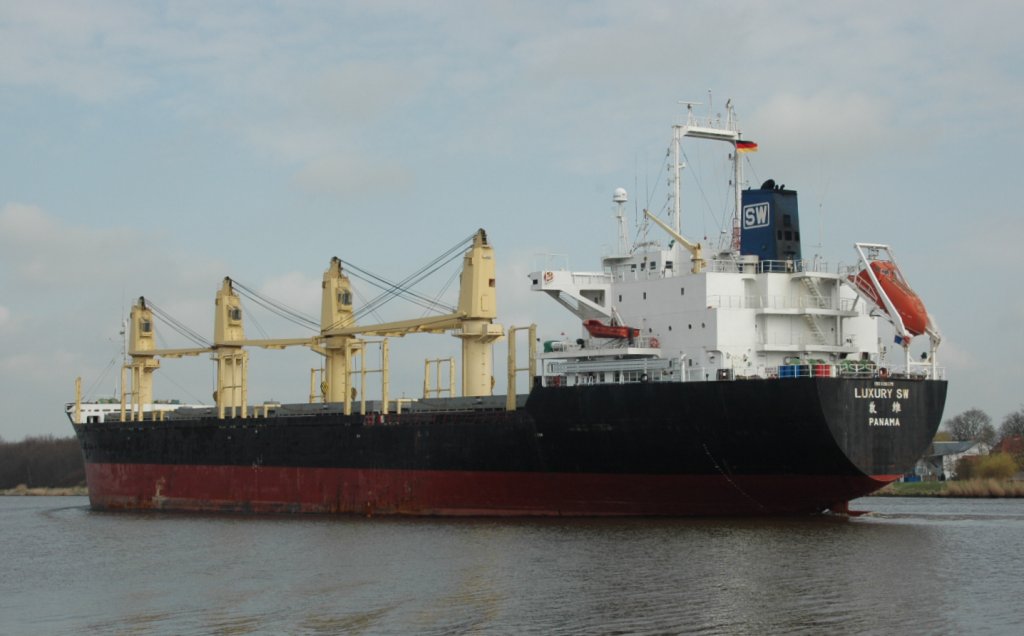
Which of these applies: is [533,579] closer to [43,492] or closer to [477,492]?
[477,492]

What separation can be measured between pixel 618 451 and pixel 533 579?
7.91 metres

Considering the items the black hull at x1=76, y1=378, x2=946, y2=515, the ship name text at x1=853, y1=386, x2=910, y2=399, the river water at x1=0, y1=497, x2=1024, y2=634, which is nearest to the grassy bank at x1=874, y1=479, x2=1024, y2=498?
the river water at x1=0, y1=497, x2=1024, y2=634

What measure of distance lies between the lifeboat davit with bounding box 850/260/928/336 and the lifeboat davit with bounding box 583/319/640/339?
4821 millimetres

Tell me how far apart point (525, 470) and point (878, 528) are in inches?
293

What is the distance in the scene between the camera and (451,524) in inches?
1089

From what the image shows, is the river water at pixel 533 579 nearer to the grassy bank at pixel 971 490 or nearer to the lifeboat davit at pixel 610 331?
the lifeboat davit at pixel 610 331

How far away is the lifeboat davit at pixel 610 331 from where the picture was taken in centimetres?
2847

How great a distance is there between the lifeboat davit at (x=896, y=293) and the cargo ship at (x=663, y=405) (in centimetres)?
5

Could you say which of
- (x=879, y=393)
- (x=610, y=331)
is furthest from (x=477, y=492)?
(x=879, y=393)

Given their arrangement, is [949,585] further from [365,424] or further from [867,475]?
[365,424]

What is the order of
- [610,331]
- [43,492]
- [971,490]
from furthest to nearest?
[43,492]
[971,490]
[610,331]

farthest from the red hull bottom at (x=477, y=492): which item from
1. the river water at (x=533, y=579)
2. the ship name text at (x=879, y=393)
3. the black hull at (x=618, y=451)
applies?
the ship name text at (x=879, y=393)

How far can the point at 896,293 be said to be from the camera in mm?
27000

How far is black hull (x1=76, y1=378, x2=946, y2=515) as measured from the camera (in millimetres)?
24578
